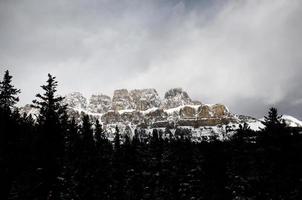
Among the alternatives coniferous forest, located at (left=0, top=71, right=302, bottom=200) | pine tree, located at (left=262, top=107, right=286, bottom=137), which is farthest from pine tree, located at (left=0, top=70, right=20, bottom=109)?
pine tree, located at (left=262, top=107, right=286, bottom=137)

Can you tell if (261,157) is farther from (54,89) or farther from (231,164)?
(54,89)

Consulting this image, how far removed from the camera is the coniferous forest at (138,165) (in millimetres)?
31094

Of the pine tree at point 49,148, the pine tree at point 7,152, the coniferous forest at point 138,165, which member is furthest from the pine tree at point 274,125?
the pine tree at point 7,152

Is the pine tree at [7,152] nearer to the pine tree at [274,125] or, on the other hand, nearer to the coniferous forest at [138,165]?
the coniferous forest at [138,165]

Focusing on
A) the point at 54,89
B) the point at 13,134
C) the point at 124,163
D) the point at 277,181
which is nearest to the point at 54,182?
the point at 54,89

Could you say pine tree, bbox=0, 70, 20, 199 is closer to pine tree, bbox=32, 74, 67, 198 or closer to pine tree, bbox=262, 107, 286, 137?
pine tree, bbox=32, 74, 67, 198

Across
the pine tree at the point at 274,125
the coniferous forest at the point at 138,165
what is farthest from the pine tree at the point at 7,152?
the pine tree at the point at 274,125

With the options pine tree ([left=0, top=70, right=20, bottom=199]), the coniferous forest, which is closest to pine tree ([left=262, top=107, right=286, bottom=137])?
the coniferous forest

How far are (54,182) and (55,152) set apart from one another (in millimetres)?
2743

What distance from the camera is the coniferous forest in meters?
31.1

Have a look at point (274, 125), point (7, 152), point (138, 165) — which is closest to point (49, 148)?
point (7, 152)

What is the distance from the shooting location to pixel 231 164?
50844 mm

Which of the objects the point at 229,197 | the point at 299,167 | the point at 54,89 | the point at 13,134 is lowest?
the point at 229,197

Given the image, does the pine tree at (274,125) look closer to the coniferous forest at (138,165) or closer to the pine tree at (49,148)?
the coniferous forest at (138,165)
